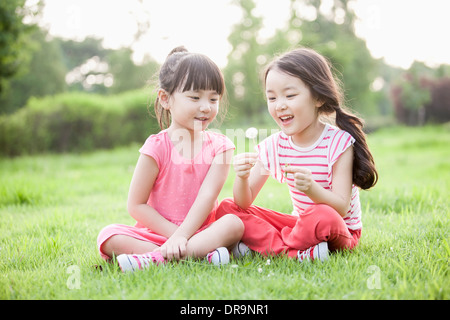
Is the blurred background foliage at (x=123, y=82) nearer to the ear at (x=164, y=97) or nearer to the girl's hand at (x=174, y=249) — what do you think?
the ear at (x=164, y=97)

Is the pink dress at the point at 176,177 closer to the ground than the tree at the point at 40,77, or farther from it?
closer to the ground

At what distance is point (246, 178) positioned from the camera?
7.40ft

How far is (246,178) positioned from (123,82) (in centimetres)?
1950

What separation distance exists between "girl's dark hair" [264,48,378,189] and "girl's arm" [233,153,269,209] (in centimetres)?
54

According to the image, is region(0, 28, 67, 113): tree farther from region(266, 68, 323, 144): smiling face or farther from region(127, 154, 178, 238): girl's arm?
region(266, 68, 323, 144): smiling face

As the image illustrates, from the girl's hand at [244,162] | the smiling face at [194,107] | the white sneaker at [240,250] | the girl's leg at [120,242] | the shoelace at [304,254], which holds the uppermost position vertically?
the smiling face at [194,107]

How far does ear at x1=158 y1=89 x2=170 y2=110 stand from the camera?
94.7 inches

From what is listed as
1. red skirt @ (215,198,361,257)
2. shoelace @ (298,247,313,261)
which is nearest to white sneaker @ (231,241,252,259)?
red skirt @ (215,198,361,257)

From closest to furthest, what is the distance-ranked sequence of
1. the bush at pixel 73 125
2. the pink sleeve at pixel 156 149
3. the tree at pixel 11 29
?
the pink sleeve at pixel 156 149, the tree at pixel 11 29, the bush at pixel 73 125

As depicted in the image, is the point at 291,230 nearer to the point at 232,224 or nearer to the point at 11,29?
the point at 232,224

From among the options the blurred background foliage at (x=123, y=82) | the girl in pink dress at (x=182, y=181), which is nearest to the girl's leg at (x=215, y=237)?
the girl in pink dress at (x=182, y=181)

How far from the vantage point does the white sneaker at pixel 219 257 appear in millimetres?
2052

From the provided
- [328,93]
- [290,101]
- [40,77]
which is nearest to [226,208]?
[290,101]

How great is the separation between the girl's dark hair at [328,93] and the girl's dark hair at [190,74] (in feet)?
1.10
